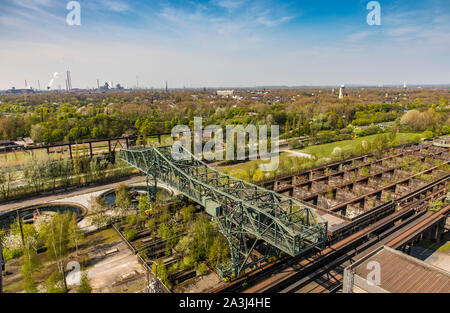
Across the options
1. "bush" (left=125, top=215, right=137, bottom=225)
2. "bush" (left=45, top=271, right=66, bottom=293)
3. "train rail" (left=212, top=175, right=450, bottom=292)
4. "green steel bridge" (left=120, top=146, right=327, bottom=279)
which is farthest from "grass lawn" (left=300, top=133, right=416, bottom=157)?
"bush" (left=45, top=271, right=66, bottom=293)

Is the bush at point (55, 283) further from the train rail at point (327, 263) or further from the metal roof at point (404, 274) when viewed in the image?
the metal roof at point (404, 274)

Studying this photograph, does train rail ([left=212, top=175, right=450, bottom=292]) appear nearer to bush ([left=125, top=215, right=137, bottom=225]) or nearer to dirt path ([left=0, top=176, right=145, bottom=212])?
bush ([left=125, top=215, right=137, bottom=225])

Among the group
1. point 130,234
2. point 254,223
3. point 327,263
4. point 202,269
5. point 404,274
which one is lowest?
point 327,263

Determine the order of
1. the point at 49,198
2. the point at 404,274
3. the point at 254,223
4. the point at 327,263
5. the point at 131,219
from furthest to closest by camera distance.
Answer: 1. the point at 49,198
2. the point at 131,219
3. the point at 327,263
4. the point at 254,223
5. the point at 404,274

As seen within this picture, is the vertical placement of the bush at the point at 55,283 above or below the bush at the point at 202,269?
above

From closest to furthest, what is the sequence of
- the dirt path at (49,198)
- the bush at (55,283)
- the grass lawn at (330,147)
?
the bush at (55,283), the dirt path at (49,198), the grass lawn at (330,147)

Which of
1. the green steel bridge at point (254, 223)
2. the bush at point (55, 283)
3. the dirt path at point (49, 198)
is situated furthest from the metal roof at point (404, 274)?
the dirt path at point (49, 198)

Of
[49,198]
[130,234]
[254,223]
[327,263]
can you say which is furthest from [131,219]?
[327,263]

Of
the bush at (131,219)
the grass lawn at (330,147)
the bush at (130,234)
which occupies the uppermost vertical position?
the grass lawn at (330,147)

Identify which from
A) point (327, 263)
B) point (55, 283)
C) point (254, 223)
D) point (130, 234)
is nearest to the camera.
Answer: point (55, 283)

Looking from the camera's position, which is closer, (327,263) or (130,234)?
(327,263)

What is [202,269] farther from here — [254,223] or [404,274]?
[404,274]
